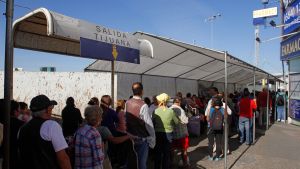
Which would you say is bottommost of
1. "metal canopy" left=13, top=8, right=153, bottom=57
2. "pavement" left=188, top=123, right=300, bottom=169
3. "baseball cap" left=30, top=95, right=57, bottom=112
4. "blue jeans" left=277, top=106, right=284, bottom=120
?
"pavement" left=188, top=123, right=300, bottom=169

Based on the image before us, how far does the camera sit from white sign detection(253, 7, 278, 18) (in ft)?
81.0

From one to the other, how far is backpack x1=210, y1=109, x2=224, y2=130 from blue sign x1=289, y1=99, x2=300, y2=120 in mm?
10342

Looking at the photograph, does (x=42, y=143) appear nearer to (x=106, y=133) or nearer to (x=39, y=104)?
(x=39, y=104)

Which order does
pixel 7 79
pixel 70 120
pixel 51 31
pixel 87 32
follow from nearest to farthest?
pixel 7 79 < pixel 51 31 < pixel 87 32 < pixel 70 120

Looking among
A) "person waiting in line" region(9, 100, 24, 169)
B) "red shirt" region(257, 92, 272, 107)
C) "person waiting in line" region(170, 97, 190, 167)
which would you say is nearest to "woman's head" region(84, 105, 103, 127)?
"person waiting in line" region(9, 100, 24, 169)

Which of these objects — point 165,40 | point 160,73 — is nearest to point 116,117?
point 165,40

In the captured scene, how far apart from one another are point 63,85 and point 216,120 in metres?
15.0

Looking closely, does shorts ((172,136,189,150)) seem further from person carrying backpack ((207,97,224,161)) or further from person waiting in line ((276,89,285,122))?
person waiting in line ((276,89,285,122))

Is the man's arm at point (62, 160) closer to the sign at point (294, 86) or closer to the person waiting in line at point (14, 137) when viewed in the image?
the person waiting in line at point (14, 137)

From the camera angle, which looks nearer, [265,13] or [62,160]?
[62,160]

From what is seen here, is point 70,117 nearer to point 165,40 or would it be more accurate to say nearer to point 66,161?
point 165,40

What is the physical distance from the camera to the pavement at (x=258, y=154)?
7711mm

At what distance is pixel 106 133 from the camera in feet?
14.2

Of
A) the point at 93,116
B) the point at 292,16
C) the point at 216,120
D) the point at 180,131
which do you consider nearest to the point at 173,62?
the point at 216,120
